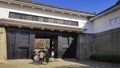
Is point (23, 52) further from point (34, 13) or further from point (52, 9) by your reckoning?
point (52, 9)

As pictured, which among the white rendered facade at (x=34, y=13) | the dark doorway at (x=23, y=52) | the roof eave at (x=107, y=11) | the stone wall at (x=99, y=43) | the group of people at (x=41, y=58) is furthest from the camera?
the stone wall at (x=99, y=43)

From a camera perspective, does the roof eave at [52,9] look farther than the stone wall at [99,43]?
No

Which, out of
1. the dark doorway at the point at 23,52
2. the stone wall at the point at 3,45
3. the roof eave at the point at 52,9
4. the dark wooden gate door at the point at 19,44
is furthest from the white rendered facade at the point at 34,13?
the dark doorway at the point at 23,52

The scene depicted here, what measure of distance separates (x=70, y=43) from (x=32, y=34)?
5231 millimetres

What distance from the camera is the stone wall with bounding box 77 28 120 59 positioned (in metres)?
18.7

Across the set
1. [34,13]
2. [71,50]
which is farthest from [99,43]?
[34,13]

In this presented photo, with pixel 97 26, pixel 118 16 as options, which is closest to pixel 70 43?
pixel 97 26

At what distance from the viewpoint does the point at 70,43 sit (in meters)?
21.3

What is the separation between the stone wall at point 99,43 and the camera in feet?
61.2

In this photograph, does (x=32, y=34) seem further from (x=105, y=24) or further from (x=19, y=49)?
(x=105, y=24)

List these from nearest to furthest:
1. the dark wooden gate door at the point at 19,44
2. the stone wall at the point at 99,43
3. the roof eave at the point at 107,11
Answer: the dark wooden gate door at the point at 19,44 → the roof eave at the point at 107,11 → the stone wall at the point at 99,43

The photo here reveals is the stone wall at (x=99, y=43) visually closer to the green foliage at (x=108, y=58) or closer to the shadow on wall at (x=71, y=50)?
the shadow on wall at (x=71, y=50)

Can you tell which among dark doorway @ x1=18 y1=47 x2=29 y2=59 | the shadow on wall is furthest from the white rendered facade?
dark doorway @ x1=18 y1=47 x2=29 y2=59

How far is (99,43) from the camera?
21.7 m
